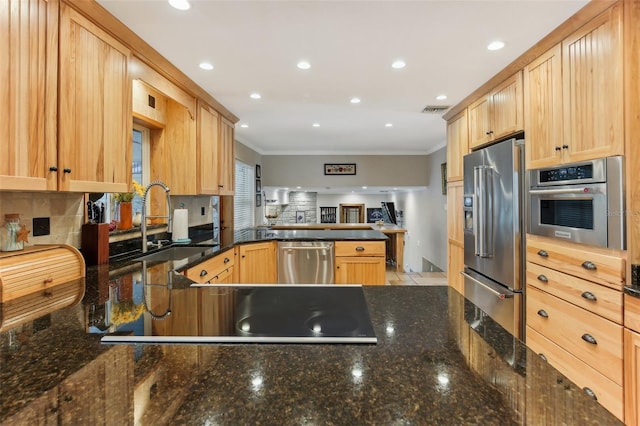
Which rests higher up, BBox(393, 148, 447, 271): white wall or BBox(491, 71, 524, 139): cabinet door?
BBox(491, 71, 524, 139): cabinet door

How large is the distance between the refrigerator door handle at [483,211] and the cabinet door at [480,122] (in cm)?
36

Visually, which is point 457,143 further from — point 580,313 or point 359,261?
point 580,313

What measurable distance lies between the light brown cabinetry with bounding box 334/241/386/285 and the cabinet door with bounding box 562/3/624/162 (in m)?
2.01

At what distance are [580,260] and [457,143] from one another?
215 cm

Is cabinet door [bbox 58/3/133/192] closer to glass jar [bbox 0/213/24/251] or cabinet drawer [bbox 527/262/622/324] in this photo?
glass jar [bbox 0/213/24/251]

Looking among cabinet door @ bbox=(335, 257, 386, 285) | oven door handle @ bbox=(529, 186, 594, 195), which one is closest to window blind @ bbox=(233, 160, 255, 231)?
cabinet door @ bbox=(335, 257, 386, 285)

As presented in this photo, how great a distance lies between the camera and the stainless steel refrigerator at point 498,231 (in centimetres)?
249

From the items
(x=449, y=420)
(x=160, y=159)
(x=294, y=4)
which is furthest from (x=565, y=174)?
(x=160, y=159)

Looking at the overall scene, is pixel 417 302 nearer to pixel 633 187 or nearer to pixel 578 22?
pixel 633 187

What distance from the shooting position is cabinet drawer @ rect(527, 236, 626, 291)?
5.49ft

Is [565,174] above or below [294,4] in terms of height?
below

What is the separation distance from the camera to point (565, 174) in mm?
2035

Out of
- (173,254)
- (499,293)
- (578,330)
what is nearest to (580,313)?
(578,330)

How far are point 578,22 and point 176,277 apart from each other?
8.87 feet
